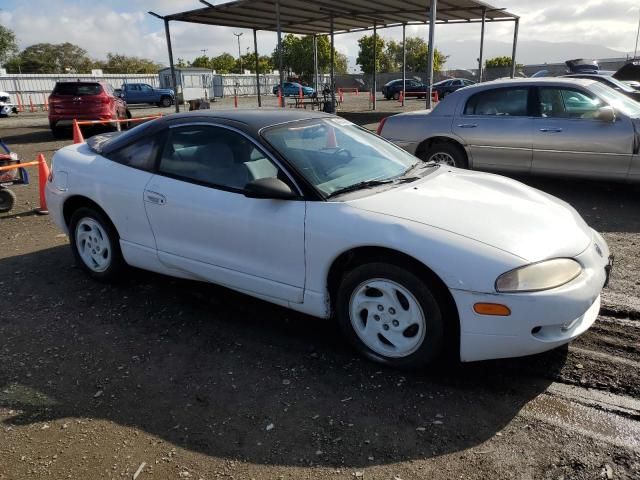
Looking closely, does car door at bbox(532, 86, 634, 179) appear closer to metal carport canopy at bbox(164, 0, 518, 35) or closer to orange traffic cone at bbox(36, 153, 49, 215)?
orange traffic cone at bbox(36, 153, 49, 215)

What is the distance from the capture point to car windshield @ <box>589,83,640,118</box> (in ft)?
21.6

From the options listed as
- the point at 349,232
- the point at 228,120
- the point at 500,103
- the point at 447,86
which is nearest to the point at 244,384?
the point at 349,232

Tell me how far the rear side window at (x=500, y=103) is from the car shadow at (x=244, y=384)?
4790 mm

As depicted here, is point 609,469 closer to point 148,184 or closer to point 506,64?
point 148,184

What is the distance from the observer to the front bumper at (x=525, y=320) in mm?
2641

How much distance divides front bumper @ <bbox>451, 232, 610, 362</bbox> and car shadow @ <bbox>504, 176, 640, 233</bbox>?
3.35 m

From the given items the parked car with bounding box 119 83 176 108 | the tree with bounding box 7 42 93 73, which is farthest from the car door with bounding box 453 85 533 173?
the tree with bounding box 7 42 93 73

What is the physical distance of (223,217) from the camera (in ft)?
11.5

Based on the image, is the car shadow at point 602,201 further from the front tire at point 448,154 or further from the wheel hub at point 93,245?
the wheel hub at point 93,245

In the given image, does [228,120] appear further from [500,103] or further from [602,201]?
[602,201]

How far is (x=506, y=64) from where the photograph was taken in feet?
166

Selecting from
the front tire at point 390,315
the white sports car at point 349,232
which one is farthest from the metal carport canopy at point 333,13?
the front tire at point 390,315

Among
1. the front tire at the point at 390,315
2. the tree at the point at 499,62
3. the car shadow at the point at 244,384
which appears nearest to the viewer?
the car shadow at the point at 244,384

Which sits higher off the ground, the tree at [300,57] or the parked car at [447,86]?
the tree at [300,57]
